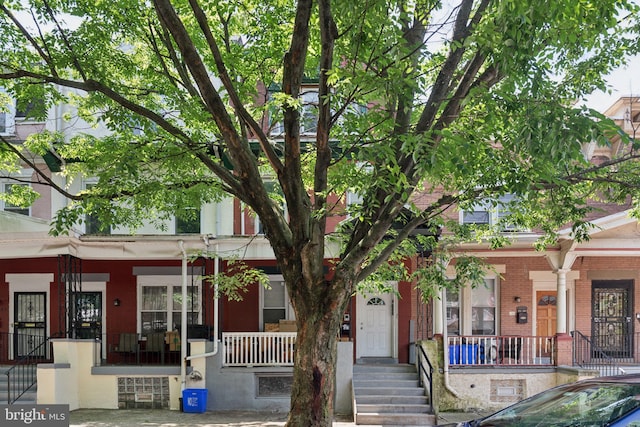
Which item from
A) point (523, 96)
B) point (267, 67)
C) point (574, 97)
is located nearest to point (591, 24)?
point (523, 96)

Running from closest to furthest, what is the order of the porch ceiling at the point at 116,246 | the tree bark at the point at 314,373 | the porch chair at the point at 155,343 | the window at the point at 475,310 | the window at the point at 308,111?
the tree bark at the point at 314,373, the window at the point at 308,111, the porch ceiling at the point at 116,246, the porch chair at the point at 155,343, the window at the point at 475,310

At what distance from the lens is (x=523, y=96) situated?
6.66 m

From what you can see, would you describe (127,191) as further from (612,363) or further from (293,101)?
(612,363)

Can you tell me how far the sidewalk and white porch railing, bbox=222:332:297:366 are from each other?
1143 mm

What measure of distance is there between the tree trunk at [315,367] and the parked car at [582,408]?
158 cm

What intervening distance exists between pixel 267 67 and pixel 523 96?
4.69 meters

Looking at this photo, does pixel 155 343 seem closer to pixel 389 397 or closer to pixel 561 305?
pixel 389 397

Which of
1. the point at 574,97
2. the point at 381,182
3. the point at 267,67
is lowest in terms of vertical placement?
the point at 381,182

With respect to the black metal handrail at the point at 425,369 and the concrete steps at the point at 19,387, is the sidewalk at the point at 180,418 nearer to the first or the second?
the black metal handrail at the point at 425,369

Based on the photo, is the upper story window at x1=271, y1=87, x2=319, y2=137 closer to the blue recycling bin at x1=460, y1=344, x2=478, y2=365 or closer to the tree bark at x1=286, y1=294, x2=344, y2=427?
the tree bark at x1=286, y1=294, x2=344, y2=427

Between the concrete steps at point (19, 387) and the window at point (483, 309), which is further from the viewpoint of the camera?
the window at point (483, 309)

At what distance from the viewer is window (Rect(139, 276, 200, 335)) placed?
646 inches

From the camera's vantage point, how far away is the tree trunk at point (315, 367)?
688cm

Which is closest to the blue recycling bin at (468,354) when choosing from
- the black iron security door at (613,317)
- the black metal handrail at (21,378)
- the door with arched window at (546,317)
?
the door with arched window at (546,317)
